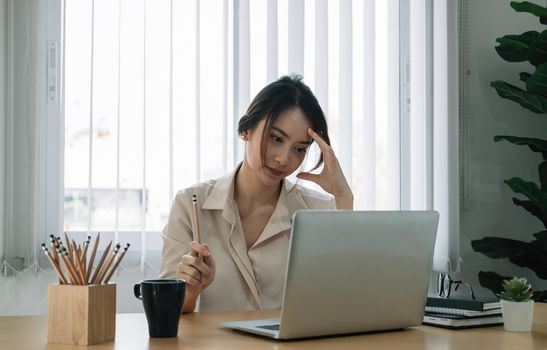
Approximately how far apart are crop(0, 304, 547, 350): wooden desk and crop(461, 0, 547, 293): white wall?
1832mm

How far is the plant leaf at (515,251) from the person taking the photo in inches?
124

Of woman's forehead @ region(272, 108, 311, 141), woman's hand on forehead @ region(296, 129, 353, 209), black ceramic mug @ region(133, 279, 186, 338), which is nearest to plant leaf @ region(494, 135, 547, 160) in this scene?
woman's hand on forehead @ region(296, 129, 353, 209)

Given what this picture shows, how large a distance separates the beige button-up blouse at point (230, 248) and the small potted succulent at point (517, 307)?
0.82m

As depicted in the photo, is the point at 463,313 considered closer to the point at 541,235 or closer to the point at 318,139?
the point at 318,139

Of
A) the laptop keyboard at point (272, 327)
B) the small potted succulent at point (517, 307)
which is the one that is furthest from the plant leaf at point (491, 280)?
the laptop keyboard at point (272, 327)

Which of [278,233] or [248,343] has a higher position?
[278,233]

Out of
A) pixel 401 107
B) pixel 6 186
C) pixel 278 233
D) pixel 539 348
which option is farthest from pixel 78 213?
pixel 539 348

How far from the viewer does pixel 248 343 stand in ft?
4.26

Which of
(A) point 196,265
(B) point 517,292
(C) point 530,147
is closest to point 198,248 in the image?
(A) point 196,265

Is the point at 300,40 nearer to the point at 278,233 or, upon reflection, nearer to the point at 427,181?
the point at 427,181

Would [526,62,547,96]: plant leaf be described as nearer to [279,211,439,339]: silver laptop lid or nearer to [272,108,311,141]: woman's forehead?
[272,108,311,141]: woman's forehead

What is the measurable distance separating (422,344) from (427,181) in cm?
196

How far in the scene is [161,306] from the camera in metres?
1.36

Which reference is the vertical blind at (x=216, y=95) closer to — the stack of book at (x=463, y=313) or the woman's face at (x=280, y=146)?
the woman's face at (x=280, y=146)
